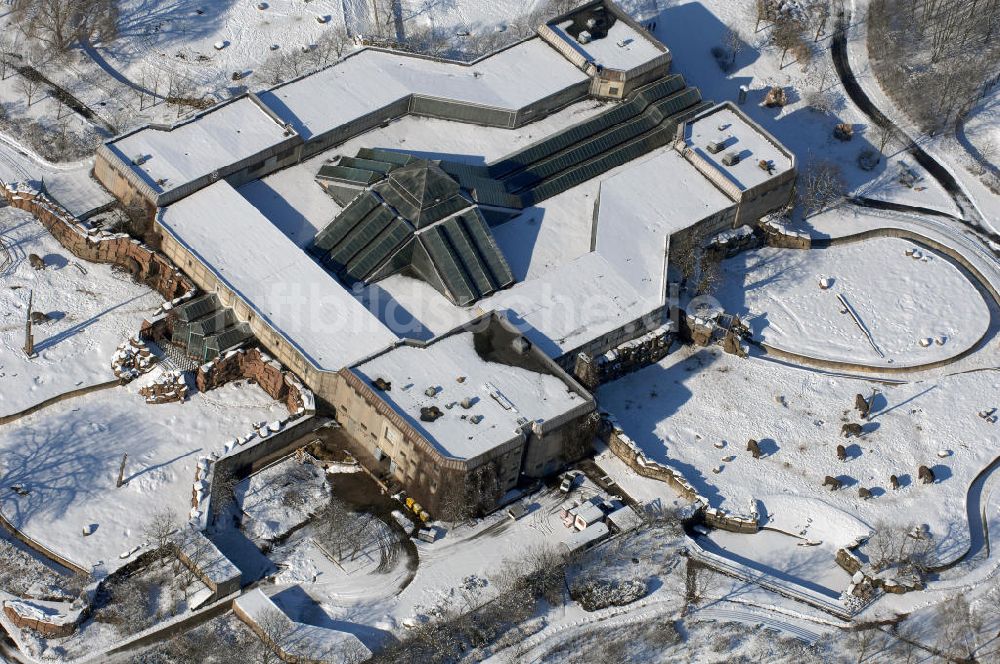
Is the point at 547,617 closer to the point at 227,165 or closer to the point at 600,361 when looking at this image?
the point at 600,361

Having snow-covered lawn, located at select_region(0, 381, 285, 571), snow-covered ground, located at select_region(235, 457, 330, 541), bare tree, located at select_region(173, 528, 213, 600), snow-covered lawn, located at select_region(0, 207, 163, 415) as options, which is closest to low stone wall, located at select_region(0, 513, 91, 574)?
snow-covered lawn, located at select_region(0, 381, 285, 571)

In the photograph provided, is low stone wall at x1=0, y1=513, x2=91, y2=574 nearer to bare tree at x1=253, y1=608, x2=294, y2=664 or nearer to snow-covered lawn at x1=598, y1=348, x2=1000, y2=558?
bare tree at x1=253, y1=608, x2=294, y2=664

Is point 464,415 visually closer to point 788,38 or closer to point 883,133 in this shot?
point 883,133

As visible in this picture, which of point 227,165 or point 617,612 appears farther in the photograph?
point 227,165

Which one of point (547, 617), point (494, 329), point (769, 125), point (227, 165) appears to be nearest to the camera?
point (547, 617)

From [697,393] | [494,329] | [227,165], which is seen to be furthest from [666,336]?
[227,165]

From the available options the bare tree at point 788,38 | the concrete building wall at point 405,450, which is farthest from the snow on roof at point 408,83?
the concrete building wall at point 405,450
